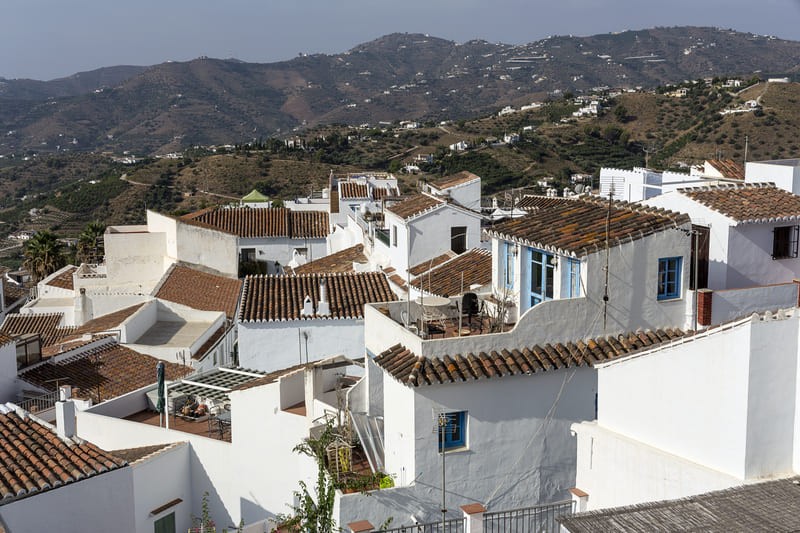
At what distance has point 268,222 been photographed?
4447 cm

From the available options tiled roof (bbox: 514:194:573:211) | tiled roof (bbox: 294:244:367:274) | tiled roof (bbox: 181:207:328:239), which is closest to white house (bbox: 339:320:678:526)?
tiled roof (bbox: 514:194:573:211)

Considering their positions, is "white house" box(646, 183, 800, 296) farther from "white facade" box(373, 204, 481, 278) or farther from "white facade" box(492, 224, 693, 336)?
"white facade" box(373, 204, 481, 278)

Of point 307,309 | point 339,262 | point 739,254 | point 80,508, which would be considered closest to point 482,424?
point 739,254

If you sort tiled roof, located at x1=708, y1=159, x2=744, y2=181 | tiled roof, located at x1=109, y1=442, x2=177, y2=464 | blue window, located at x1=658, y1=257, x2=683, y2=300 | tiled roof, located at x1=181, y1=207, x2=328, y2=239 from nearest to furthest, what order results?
blue window, located at x1=658, y1=257, x2=683, y2=300, tiled roof, located at x1=109, y1=442, x2=177, y2=464, tiled roof, located at x1=708, y1=159, x2=744, y2=181, tiled roof, located at x1=181, y1=207, x2=328, y2=239

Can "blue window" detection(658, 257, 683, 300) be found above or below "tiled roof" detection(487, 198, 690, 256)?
below

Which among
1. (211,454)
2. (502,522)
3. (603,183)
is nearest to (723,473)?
(502,522)

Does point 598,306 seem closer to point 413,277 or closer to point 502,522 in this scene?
point 502,522

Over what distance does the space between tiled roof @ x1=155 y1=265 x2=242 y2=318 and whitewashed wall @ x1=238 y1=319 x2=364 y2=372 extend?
30.3 feet

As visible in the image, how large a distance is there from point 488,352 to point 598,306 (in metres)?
2.15

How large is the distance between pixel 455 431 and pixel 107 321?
20.4m

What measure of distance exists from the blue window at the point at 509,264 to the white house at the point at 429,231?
9.38 metres

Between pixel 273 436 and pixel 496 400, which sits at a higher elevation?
pixel 496 400

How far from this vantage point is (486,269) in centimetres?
2136

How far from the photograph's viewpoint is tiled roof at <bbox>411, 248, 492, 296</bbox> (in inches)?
808
